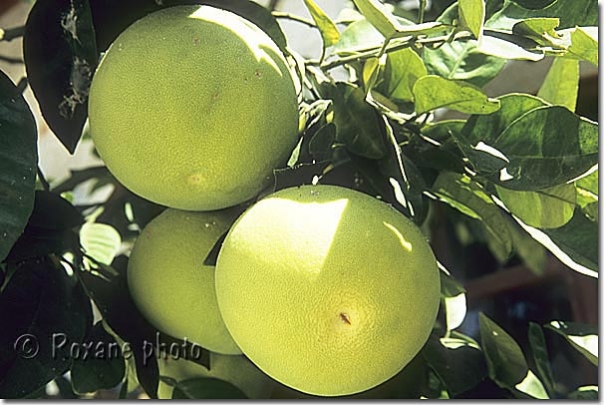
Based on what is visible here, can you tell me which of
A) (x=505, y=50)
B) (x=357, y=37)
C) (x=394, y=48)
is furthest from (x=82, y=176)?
(x=505, y=50)

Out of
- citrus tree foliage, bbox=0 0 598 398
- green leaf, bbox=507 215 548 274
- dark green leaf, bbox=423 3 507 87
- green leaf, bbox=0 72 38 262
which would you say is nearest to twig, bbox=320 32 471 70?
citrus tree foliage, bbox=0 0 598 398

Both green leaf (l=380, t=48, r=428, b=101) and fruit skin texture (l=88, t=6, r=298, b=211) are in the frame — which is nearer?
fruit skin texture (l=88, t=6, r=298, b=211)

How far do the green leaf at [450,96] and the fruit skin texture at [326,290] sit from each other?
129mm

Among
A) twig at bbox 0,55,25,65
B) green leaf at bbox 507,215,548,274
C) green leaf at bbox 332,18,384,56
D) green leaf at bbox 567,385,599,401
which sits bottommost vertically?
green leaf at bbox 507,215,548,274

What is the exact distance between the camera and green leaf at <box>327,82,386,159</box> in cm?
68

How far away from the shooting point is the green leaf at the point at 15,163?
549 mm

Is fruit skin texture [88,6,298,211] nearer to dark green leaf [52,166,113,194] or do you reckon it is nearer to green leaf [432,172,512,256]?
green leaf [432,172,512,256]

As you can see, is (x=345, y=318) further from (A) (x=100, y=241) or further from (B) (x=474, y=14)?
Result: (A) (x=100, y=241)

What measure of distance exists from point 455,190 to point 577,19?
0.58 feet

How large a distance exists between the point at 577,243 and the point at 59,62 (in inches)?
17.7

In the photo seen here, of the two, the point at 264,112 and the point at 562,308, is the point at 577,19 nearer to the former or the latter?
the point at 264,112

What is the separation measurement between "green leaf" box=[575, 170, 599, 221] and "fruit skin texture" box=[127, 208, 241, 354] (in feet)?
0.94

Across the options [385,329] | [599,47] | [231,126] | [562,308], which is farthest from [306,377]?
[562,308]

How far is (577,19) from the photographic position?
692 mm
